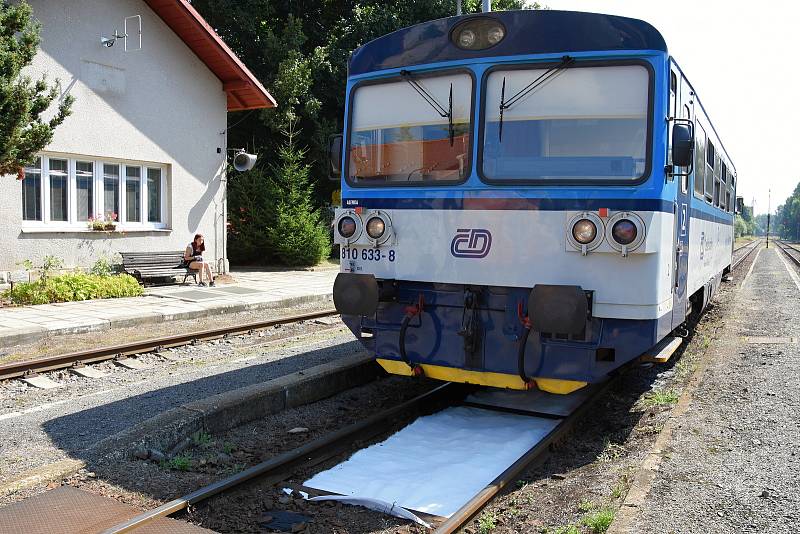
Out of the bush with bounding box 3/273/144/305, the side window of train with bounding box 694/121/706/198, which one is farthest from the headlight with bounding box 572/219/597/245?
the bush with bounding box 3/273/144/305

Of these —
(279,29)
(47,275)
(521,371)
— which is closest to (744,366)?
(521,371)

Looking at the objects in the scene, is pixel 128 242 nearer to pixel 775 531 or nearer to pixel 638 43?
pixel 638 43

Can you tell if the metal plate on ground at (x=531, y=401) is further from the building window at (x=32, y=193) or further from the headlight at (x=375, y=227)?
the building window at (x=32, y=193)

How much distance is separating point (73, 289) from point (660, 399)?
10.5 m

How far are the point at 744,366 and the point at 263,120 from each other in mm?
17396

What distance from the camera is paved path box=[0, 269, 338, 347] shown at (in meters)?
10.2

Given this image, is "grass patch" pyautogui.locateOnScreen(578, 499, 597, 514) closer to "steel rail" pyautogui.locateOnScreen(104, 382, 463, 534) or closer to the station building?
"steel rail" pyautogui.locateOnScreen(104, 382, 463, 534)

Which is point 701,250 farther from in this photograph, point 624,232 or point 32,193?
point 32,193

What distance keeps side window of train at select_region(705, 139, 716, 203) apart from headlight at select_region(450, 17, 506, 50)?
415 cm

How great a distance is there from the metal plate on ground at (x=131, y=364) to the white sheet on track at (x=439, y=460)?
145 inches

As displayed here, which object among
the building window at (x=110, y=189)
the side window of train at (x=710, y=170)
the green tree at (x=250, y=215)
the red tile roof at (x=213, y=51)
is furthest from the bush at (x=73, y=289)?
→ the side window of train at (x=710, y=170)

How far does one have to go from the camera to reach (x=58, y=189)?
48.2 feet

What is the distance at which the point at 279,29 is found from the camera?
25.7 meters

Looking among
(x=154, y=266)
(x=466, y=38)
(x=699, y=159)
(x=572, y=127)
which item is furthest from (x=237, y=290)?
(x=572, y=127)
